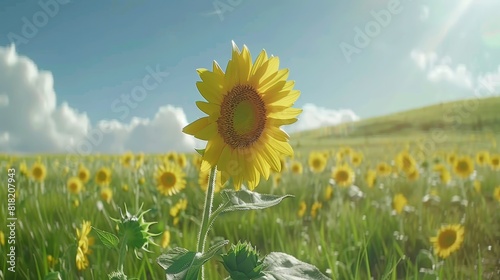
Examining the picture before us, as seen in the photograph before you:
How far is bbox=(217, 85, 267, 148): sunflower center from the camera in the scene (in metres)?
1.57

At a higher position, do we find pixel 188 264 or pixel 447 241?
pixel 188 264

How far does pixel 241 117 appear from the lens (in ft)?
5.31

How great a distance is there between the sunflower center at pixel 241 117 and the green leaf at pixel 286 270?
0.37 m

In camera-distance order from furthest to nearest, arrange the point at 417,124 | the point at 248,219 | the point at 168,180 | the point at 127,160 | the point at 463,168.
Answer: the point at 417,124, the point at 127,160, the point at 463,168, the point at 168,180, the point at 248,219

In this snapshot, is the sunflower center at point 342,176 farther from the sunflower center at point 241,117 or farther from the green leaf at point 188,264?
the green leaf at point 188,264

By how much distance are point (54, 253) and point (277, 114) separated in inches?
64.7

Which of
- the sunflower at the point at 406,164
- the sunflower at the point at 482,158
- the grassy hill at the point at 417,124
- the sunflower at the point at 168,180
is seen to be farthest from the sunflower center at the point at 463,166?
the grassy hill at the point at 417,124

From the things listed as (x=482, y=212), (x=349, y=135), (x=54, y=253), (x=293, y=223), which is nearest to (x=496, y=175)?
(x=482, y=212)

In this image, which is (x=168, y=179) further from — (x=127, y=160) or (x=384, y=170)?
(x=384, y=170)

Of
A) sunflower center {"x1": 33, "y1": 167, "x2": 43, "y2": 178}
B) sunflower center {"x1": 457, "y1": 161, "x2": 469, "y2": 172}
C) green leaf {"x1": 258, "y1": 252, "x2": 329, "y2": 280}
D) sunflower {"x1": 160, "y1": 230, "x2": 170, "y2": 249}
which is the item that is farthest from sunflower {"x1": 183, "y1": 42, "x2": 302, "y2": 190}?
sunflower center {"x1": 457, "y1": 161, "x2": 469, "y2": 172}

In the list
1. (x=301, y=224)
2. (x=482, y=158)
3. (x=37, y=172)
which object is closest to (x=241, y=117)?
(x=301, y=224)

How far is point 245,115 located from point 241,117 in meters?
0.02

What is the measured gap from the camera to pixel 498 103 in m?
44.2

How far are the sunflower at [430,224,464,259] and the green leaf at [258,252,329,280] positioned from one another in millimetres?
2029
